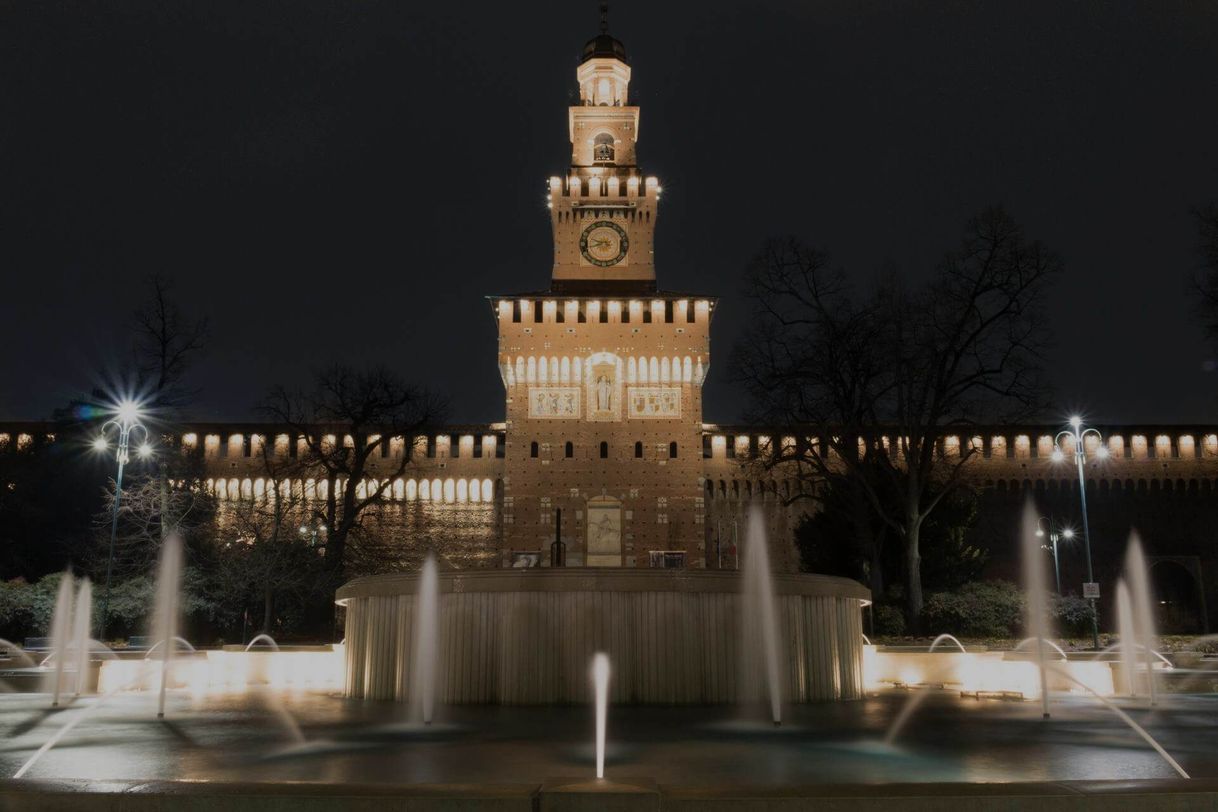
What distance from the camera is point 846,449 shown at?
34.7 metres

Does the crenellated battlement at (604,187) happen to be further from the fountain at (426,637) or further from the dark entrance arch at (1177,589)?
the fountain at (426,637)

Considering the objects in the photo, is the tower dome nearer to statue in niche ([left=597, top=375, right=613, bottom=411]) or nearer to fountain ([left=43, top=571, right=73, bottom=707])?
statue in niche ([left=597, top=375, right=613, bottom=411])

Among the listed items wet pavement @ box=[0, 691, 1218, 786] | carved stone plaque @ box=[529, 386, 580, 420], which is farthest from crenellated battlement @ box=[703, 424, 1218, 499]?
wet pavement @ box=[0, 691, 1218, 786]

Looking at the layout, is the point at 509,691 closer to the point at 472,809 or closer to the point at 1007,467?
the point at 472,809

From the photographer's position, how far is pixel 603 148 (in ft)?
189

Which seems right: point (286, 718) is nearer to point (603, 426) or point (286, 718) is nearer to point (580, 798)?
point (580, 798)

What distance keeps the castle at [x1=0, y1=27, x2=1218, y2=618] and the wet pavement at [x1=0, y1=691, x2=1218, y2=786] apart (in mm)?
34802

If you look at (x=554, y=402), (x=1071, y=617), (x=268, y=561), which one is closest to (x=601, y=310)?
(x=554, y=402)

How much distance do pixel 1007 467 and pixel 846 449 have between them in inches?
Result: 849

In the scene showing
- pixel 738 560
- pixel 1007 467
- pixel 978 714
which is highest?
pixel 1007 467

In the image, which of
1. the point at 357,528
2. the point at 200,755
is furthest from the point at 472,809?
the point at 357,528

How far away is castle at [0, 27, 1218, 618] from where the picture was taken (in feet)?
163

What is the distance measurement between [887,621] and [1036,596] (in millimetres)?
18565

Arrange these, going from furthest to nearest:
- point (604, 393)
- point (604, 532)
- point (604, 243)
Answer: point (604, 243)
point (604, 393)
point (604, 532)
